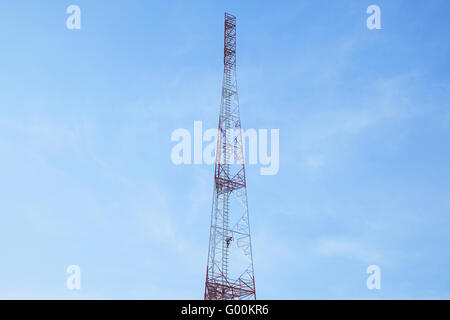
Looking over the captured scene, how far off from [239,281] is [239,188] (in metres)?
13.1

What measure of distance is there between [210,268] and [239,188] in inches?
484

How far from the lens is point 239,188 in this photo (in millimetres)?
80625

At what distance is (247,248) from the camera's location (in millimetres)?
80312

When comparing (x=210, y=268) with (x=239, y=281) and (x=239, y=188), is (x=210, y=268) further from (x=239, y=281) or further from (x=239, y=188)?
(x=239, y=188)
